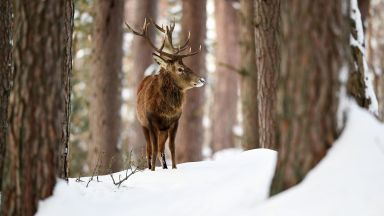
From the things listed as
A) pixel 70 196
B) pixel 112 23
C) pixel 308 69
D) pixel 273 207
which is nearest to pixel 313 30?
pixel 308 69

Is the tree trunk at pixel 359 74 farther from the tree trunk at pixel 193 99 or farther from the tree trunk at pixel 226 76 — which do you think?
the tree trunk at pixel 226 76

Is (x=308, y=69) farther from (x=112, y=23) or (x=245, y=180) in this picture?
(x=112, y=23)

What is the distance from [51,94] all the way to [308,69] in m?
2.36

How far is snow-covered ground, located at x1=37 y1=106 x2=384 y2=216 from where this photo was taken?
4336mm

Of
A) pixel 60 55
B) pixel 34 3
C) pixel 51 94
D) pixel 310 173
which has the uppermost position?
pixel 34 3

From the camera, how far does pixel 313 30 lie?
183 inches

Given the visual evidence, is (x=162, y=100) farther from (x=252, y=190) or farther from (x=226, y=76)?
(x=226, y=76)

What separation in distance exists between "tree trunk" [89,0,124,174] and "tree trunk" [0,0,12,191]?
16.6 feet

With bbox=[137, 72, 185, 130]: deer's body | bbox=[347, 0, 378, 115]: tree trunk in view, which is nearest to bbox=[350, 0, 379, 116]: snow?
bbox=[347, 0, 378, 115]: tree trunk

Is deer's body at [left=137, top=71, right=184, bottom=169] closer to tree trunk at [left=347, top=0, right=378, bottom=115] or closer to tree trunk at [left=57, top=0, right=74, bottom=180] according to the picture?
tree trunk at [left=57, top=0, right=74, bottom=180]

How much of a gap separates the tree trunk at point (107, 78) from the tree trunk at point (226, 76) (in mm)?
7333

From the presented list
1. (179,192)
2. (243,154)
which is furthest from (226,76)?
(179,192)

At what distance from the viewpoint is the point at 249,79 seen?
9.77 metres

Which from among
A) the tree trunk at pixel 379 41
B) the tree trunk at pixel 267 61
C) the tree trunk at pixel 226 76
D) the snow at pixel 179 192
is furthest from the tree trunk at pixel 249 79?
the tree trunk at pixel 379 41
